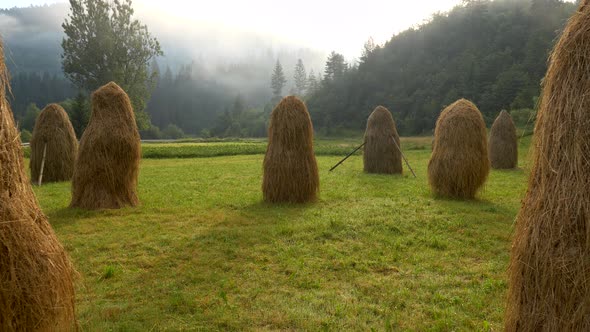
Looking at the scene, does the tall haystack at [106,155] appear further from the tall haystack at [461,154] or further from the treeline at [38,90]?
the treeline at [38,90]

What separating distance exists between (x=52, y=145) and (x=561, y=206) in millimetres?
18705

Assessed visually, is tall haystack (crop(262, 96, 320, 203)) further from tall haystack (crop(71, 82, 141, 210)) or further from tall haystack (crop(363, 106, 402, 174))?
tall haystack (crop(363, 106, 402, 174))

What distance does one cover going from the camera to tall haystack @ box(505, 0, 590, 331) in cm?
298

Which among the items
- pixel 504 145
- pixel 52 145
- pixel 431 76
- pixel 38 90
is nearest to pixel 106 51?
pixel 52 145

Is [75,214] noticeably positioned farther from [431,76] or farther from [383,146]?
[431,76]

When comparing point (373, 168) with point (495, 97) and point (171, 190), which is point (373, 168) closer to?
point (171, 190)

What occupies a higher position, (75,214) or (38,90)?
(38,90)

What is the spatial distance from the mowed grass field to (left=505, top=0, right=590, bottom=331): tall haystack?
1315 mm

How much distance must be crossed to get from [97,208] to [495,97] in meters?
58.9

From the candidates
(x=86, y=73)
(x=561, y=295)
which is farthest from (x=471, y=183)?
(x=86, y=73)

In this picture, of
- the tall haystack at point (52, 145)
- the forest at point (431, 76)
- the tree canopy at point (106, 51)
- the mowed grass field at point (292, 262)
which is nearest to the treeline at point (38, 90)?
the forest at point (431, 76)

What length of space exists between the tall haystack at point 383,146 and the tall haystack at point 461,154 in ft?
22.4

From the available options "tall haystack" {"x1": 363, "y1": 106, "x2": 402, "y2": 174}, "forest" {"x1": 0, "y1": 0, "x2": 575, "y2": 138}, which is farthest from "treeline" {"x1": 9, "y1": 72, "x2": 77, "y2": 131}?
"tall haystack" {"x1": 363, "y1": 106, "x2": 402, "y2": 174}

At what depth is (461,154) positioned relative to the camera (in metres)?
11.9
